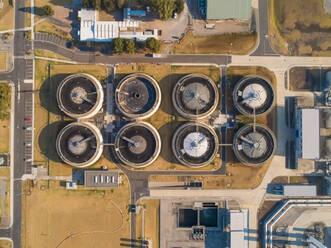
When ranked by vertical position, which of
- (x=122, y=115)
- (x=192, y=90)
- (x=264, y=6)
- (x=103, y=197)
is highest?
(x=264, y=6)

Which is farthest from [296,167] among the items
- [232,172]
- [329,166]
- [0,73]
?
[0,73]

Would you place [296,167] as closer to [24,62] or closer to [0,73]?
[24,62]

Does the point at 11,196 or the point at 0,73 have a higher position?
the point at 0,73

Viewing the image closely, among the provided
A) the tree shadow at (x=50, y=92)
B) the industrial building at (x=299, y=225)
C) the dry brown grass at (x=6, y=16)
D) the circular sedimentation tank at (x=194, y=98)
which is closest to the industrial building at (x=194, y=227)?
A: the industrial building at (x=299, y=225)

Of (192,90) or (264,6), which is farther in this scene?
(264,6)

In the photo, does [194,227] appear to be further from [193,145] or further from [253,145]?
[253,145]

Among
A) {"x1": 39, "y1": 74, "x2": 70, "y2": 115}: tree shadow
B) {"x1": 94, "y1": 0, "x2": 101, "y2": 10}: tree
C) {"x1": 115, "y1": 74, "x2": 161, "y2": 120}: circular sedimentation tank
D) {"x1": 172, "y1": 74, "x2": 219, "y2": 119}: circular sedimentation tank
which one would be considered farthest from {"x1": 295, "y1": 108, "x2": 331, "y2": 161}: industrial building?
{"x1": 39, "y1": 74, "x2": 70, "y2": 115}: tree shadow

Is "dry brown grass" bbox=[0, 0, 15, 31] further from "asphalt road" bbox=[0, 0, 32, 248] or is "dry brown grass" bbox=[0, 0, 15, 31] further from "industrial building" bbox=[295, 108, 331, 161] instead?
"industrial building" bbox=[295, 108, 331, 161]

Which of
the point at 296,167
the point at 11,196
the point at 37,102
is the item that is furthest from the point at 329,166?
the point at 11,196

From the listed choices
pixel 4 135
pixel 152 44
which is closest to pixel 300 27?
pixel 152 44
